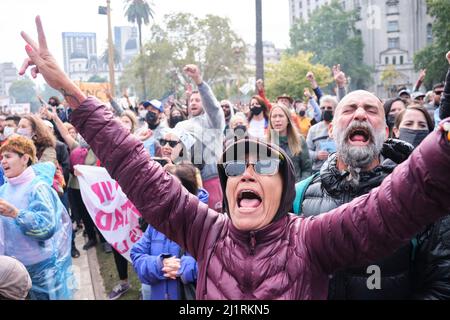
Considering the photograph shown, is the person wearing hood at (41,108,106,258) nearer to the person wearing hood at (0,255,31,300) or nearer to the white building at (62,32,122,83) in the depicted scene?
the person wearing hood at (0,255,31,300)

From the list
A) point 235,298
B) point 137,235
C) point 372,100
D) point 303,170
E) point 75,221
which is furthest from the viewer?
point 75,221

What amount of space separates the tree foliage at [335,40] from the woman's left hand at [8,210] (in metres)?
65.3

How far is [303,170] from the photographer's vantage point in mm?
4605

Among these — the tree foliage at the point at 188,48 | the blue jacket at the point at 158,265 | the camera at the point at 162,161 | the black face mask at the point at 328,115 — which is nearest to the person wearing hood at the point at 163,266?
the blue jacket at the point at 158,265

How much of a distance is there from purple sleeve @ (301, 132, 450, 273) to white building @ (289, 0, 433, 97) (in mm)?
50353

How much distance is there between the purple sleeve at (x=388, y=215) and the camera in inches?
51.7

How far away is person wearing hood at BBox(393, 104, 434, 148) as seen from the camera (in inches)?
130

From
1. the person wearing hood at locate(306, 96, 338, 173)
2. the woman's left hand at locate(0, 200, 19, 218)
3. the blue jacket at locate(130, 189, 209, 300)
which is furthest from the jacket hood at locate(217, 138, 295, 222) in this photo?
the person wearing hood at locate(306, 96, 338, 173)

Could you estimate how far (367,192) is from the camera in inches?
81.8

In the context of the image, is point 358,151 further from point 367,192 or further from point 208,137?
point 208,137

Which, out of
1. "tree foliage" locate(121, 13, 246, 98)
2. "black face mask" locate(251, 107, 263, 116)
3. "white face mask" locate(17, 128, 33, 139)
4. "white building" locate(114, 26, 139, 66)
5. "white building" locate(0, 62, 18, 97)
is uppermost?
"white building" locate(114, 26, 139, 66)

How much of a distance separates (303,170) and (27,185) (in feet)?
8.66
